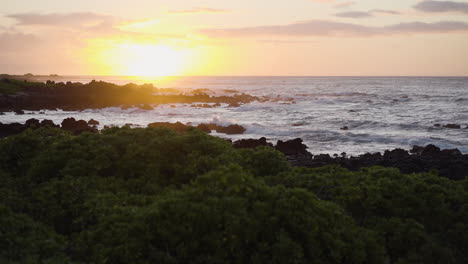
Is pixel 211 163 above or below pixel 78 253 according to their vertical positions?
above

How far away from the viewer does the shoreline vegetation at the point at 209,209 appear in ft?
18.9

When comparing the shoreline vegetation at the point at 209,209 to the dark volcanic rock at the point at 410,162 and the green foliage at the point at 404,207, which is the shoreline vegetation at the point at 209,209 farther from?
the dark volcanic rock at the point at 410,162

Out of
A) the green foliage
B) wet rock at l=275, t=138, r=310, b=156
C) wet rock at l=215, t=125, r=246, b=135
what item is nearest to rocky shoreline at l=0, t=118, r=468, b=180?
wet rock at l=275, t=138, r=310, b=156

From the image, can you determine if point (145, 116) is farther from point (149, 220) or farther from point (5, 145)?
point (149, 220)

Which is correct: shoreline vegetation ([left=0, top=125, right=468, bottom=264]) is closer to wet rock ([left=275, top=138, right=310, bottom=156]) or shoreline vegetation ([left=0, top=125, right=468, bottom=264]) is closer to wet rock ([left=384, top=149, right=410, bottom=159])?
wet rock ([left=384, top=149, right=410, bottom=159])

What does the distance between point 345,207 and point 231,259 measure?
2706mm

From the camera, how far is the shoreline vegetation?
5.77 metres

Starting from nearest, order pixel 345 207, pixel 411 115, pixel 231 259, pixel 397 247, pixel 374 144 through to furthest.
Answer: pixel 231 259 < pixel 397 247 < pixel 345 207 < pixel 374 144 < pixel 411 115

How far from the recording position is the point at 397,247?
6.48 metres

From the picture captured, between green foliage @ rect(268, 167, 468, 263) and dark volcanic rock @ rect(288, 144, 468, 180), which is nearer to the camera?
green foliage @ rect(268, 167, 468, 263)

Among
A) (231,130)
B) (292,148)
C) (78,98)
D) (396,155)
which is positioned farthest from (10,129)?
(78,98)

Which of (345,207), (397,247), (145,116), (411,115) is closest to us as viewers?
(397,247)

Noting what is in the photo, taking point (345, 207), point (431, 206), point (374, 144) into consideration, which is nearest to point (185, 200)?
point (345, 207)

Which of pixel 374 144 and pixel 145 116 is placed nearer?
pixel 374 144
